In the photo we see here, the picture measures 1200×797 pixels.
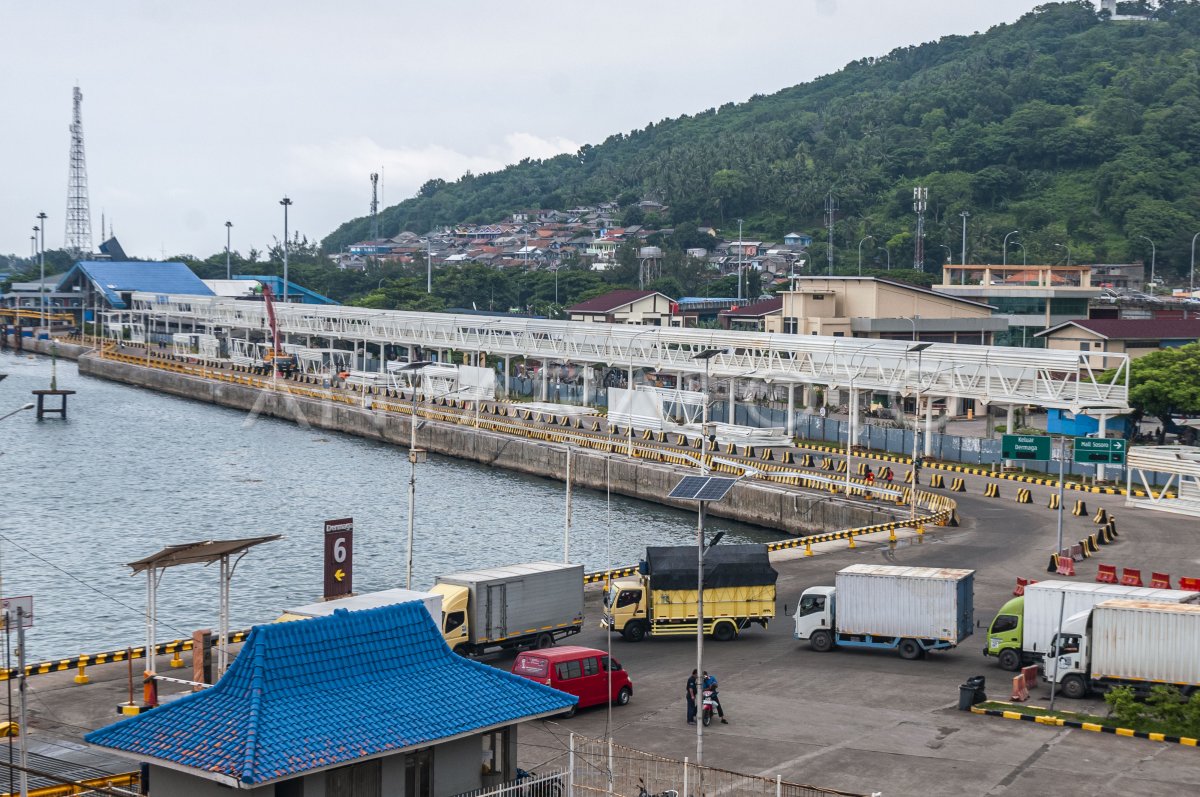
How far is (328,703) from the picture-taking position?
56.9 feet

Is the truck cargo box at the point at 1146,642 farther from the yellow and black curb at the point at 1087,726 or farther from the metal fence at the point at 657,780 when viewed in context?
the metal fence at the point at 657,780

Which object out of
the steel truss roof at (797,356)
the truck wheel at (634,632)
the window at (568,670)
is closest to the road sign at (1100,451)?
the steel truss roof at (797,356)

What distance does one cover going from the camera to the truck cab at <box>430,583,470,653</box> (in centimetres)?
2955

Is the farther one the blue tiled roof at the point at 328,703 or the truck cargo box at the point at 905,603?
the truck cargo box at the point at 905,603

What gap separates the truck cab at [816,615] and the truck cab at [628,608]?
372cm

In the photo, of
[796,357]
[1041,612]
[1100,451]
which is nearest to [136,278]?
[796,357]

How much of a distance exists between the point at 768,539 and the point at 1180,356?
82.2ft

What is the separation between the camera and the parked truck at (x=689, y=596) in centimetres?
3253

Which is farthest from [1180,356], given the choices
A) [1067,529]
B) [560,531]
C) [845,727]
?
[845,727]

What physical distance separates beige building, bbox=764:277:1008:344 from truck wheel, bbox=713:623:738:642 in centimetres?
5683

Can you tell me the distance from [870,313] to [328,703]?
76.7 m

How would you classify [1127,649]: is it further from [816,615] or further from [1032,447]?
[1032,447]

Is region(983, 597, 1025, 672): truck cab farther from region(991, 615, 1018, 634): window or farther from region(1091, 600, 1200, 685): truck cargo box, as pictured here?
region(1091, 600, 1200, 685): truck cargo box

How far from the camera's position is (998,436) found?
227ft
